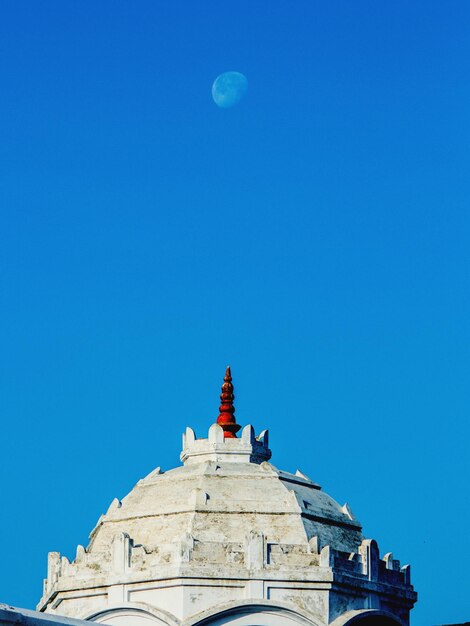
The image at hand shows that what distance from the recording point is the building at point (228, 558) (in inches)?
1944

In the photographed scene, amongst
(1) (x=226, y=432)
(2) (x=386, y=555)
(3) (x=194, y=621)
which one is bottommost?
(3) (x=194, y=621)

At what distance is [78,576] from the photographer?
51719mm

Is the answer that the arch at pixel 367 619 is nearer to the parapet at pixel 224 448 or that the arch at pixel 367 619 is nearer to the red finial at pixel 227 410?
the parapet at pixel 224 448

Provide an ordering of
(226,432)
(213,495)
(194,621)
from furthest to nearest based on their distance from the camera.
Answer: (226,432), (213,495), (194,621)

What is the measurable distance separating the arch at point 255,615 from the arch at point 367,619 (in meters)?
1.01

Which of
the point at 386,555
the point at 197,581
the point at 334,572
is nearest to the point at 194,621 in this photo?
the point at 197,581

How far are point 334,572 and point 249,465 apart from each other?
17.4 feet

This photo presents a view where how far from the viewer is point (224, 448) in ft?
179

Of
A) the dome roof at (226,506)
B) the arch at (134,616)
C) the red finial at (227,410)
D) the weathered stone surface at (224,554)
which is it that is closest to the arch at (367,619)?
the weathered stone surface at (224,554)

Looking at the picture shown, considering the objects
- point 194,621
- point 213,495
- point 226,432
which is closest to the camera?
point 194,621

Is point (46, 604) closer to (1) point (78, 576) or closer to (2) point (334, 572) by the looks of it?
(1) point (78, 576)

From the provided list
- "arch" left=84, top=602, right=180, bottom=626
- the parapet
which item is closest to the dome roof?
the parapet

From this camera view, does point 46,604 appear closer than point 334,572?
No

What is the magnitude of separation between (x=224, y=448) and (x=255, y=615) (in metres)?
6.84
